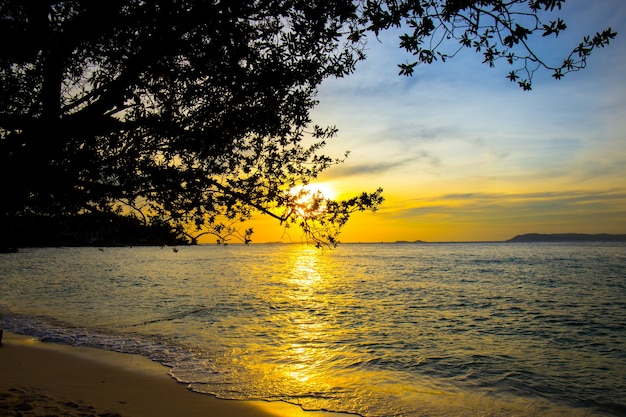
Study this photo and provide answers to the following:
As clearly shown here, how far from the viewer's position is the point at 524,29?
509cm

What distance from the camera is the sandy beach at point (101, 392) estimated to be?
343 inches

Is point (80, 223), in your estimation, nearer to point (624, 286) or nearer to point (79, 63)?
point (79, 63)

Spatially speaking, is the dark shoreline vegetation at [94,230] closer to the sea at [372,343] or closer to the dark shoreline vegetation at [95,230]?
the dark shoreline vegetation at [95,230]

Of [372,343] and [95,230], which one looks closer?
[95,230]

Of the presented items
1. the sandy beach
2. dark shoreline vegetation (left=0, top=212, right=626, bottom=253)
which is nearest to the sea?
the sandy beach

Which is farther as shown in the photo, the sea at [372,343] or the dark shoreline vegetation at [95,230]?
the sea at [372,343]

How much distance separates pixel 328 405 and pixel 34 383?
803cm

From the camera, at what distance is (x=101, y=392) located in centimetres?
1027

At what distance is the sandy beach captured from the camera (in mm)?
8703

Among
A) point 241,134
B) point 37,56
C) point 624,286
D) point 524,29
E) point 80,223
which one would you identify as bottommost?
point 624,286

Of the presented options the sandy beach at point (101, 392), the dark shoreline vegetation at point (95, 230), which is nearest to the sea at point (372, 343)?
the sandy beach at point (101, 392)

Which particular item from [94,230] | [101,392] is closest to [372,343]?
[101,392]

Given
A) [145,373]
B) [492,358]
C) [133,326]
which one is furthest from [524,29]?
[133,326]

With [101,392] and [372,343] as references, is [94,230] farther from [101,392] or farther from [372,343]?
[372,343]
